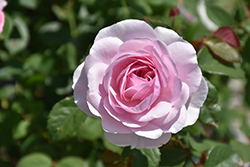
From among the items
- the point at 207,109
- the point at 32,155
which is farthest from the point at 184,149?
the point at 32,155

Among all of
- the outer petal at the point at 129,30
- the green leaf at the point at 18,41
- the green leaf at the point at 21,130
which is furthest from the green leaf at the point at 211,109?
the green leaf at the point at 18,41

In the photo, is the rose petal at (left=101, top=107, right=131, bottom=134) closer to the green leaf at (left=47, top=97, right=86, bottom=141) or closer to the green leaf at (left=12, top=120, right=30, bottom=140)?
the green leaf at (left=47, top=97, right=86, bottom=141)

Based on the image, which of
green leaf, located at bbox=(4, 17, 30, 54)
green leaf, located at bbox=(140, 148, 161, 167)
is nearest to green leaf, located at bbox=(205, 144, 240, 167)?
green leaf, located at bbox=(140, 148, 161, 167)

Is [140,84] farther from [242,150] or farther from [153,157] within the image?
[242,150]

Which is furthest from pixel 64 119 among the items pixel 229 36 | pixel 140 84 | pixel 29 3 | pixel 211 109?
pixel 29 3

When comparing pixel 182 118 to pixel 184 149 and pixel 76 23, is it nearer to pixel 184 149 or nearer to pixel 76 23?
pixel 184 149

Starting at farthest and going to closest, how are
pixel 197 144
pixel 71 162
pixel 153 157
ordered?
pixel 71 162 < pixel 197 144 < pixel 153 157

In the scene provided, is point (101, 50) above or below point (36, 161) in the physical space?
above
